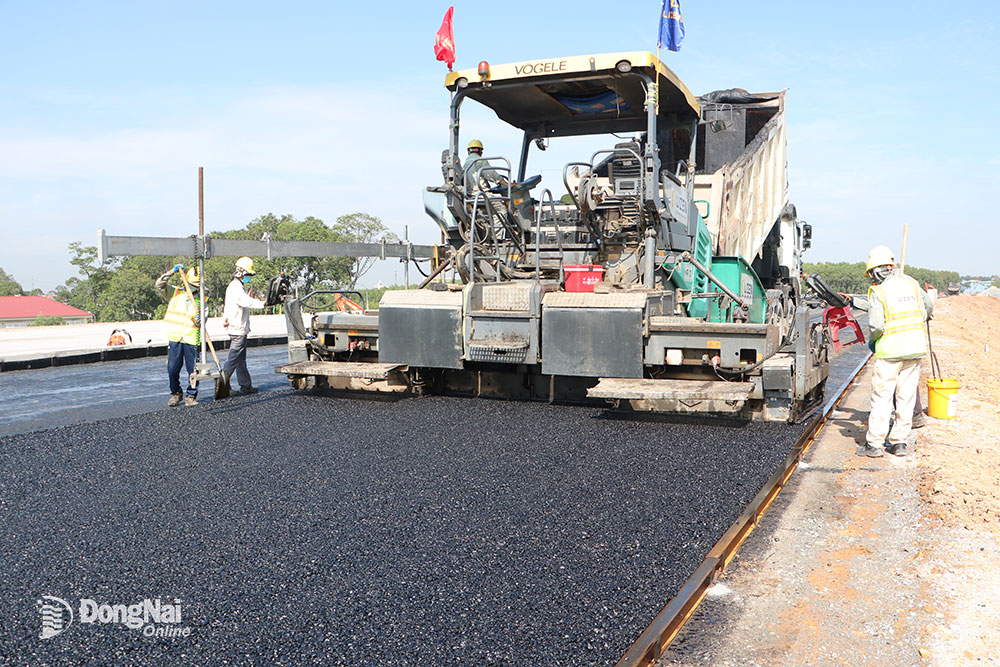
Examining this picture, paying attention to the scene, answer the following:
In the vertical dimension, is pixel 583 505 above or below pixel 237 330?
below

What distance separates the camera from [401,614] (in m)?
2.83

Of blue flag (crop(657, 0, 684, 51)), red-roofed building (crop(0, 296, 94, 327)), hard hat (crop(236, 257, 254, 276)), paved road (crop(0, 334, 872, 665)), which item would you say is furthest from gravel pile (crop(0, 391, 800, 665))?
red-roofed building (crop(0, 296, 94, 327))

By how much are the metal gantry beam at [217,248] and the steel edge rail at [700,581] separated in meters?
4.71

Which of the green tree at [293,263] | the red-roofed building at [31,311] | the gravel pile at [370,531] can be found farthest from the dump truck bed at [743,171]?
the red-roofed building at [31,311]

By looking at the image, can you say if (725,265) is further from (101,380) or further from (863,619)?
(101,380)

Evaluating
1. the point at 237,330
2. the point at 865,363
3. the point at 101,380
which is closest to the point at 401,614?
the point at 237,330

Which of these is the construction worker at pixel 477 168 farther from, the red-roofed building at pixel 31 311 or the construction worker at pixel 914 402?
Answer: the red-roofed building at pixel 31 311

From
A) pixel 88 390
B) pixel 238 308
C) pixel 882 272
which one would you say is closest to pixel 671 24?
pixel 882 272

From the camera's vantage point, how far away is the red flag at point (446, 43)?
7.05 m

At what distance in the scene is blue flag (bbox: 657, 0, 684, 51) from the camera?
7.68m

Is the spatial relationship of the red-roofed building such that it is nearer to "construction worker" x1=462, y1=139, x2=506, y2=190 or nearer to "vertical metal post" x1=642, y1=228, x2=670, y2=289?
"construction worker" x1=462, y1=139, x2=506, y2=190

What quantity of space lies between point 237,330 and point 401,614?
5503 mm

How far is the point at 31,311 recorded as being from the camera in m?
69.0

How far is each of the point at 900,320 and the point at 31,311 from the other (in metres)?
77.2
